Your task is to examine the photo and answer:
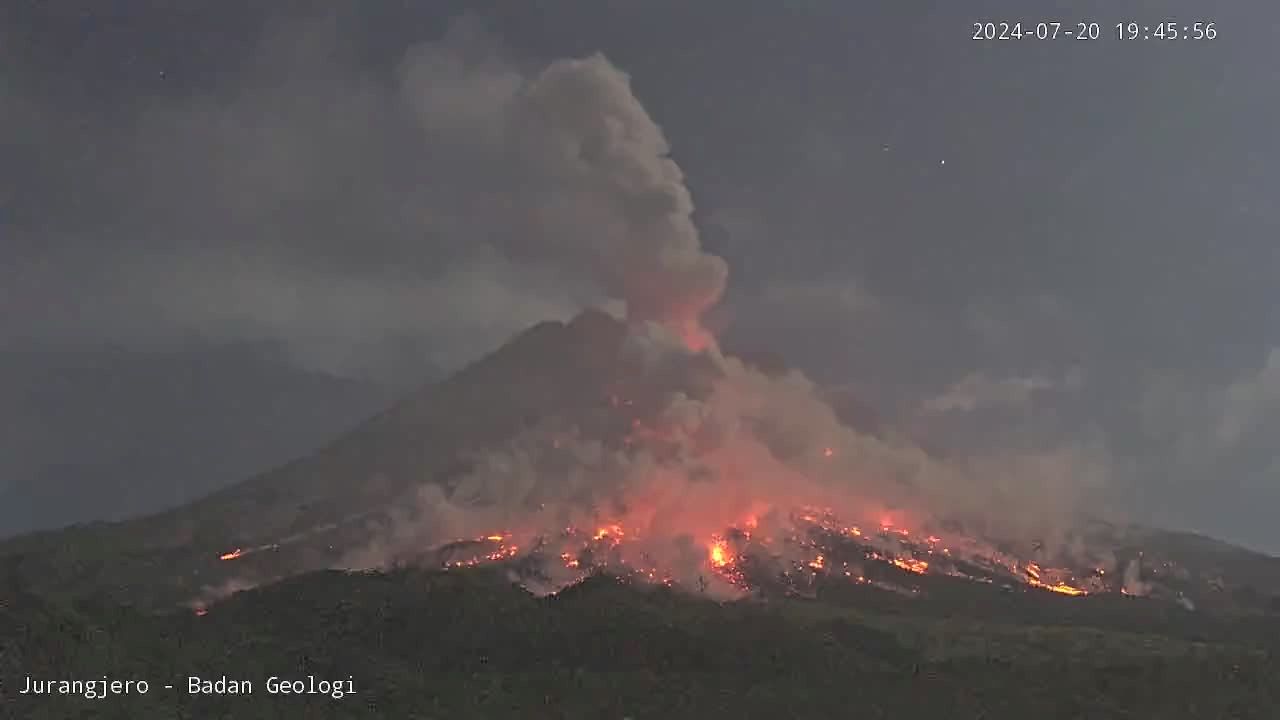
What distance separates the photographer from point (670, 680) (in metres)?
96.2

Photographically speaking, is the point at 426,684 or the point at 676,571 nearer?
the point at 426,684

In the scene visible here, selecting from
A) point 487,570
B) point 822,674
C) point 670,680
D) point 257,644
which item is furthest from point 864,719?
point 487,570

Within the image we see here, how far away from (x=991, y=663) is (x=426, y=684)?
60425 mm

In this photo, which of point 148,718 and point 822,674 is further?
point 822,674

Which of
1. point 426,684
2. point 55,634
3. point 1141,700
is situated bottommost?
point 1141,700

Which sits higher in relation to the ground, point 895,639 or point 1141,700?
point 895,639

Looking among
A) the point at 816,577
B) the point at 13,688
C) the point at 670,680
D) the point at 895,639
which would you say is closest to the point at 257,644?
the point at 13,688

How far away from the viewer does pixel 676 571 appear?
630 ft

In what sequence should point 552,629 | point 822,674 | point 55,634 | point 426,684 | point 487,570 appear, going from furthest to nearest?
point 487,570
point 552,629
point 822,674
point 426,684
point 55,634

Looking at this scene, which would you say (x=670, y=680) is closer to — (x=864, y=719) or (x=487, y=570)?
(x=864, y=719)

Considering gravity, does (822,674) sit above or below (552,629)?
below

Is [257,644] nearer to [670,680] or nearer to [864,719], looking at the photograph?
[670,680]

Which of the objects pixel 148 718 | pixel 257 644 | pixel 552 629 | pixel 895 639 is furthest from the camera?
pixel 895 639

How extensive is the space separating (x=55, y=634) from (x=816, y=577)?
145 meters
